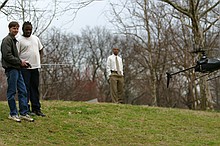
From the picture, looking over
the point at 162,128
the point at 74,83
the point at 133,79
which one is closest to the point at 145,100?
the point at 133,79

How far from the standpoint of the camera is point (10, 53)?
22.0 ft

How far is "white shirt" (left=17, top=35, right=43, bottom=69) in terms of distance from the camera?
24.2 ft

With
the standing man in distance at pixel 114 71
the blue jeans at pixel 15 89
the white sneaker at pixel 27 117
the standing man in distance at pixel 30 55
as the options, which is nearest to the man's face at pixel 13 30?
the standing man in distance at pixel 30 55

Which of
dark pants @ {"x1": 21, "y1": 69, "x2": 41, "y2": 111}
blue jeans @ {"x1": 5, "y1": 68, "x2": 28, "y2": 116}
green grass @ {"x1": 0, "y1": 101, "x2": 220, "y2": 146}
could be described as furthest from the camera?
dark pants @ {"x1": 21, "y1": 69, "x2": 41, "y2": 111}

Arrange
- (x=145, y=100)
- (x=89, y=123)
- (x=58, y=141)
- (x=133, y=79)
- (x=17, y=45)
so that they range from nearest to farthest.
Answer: (x=58, y=141), (x=17, y=45), (x=89, y=123), (x=133, y=79), (x=145, y=100)

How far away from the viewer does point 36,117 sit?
25.1 feet

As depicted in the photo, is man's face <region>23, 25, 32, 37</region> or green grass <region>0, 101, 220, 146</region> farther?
man's face <region>23, 25, 32, 37</region>

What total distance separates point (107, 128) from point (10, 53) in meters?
2.39

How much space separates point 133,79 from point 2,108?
3524 centimetres

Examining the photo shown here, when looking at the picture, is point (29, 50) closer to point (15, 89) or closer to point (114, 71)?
point (15, 89)

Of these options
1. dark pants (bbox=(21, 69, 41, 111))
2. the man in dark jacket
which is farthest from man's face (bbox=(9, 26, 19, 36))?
dark pants (bbox=(21, 69, 41, 111))

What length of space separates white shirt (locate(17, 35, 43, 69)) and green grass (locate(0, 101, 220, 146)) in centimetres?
111

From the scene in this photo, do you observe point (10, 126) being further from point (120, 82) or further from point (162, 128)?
point (120, 82)

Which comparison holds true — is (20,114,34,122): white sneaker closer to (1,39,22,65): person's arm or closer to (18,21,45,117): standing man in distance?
(18,21,45,117): standing man in distance
